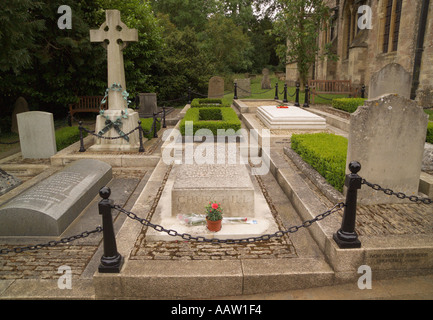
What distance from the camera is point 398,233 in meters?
4.41

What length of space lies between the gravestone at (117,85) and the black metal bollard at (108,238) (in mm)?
6238

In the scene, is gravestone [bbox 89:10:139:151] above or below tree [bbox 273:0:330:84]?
below

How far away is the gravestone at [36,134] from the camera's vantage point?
8828 millimetres

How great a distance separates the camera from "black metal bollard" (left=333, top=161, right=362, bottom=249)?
153 inches

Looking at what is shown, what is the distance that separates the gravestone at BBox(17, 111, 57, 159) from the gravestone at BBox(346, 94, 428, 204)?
26.2 ft

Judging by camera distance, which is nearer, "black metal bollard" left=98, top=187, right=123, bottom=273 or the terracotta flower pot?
"black metal bollard" left=98, top=187, right=123, bottom=273

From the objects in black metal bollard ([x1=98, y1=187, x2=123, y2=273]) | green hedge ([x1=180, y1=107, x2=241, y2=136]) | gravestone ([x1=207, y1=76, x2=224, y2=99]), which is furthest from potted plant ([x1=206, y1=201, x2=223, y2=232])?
gravestone ([x1=207, y1=76, x2=224, y2=99])

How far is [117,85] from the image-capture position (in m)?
9.73

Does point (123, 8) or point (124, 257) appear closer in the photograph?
point (124, 257)

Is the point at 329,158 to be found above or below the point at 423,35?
below

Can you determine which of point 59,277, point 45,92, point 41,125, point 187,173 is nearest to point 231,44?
Answer: point 45,92

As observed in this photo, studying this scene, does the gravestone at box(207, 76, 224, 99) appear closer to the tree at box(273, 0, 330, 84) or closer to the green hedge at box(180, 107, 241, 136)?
the tree at box(273, 0, 330, 84)
